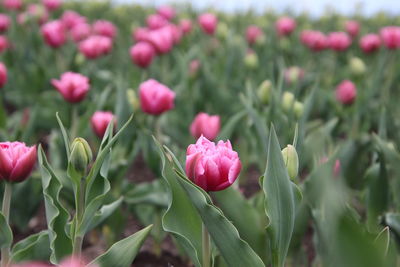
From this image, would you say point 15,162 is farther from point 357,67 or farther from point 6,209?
point 357,67

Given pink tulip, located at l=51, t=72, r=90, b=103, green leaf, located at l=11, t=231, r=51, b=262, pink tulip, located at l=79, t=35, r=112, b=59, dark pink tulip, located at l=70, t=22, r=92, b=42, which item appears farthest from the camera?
dark pink tulip, located at l=70, t=22, r=92, b=42

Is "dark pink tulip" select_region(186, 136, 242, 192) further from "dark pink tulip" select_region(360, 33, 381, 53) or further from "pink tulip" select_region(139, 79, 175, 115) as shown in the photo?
"dark pink tulip" select_region(360, 33, 381, 53)

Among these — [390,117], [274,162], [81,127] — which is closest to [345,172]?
[390,117]

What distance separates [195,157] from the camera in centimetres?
129

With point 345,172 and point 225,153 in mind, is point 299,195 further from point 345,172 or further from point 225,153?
point 345,172

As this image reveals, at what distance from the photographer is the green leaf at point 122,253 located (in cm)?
130

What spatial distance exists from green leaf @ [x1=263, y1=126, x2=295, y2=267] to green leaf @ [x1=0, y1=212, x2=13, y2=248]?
0.55 meters

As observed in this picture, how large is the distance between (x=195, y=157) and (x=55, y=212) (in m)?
0.36

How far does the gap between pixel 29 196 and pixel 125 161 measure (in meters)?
0.35

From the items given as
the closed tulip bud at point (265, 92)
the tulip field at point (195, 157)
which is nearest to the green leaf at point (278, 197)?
the tulip field at point (195, 157)

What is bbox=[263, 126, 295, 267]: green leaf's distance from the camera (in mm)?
1308

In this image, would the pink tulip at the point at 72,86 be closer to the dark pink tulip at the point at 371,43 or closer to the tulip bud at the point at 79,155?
the tulip bud at the point at 79,155

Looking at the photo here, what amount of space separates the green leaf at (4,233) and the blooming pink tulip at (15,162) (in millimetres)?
90

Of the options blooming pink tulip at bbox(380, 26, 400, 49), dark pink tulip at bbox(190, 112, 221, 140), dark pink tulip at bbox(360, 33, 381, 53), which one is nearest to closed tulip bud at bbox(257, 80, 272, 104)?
dark pink tulip at bbox(190, 112, 221, 140)
